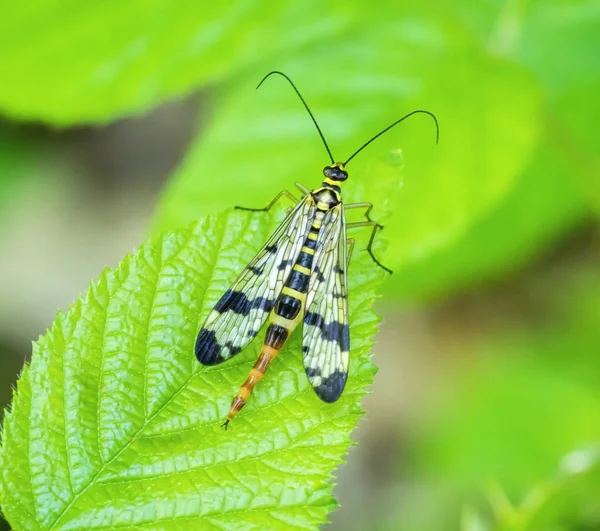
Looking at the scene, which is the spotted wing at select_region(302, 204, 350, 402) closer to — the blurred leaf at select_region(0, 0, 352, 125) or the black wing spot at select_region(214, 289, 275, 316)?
the black wing spot at select_region(214, 289, 275, 316)

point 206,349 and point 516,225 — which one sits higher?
point 516,225

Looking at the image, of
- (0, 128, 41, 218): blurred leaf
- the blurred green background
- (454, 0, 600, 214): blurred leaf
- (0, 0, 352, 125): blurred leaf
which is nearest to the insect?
the blurred green background


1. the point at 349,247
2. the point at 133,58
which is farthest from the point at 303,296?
the point at 133,58

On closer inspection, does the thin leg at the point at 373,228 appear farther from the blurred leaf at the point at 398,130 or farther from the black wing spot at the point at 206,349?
the black wing spot at the point at 206,349

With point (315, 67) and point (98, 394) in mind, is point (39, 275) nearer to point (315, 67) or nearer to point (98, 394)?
point (315, 67)

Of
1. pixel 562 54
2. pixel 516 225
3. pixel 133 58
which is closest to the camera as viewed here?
pixel 133 58

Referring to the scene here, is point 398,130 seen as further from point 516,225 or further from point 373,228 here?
point 516,225
